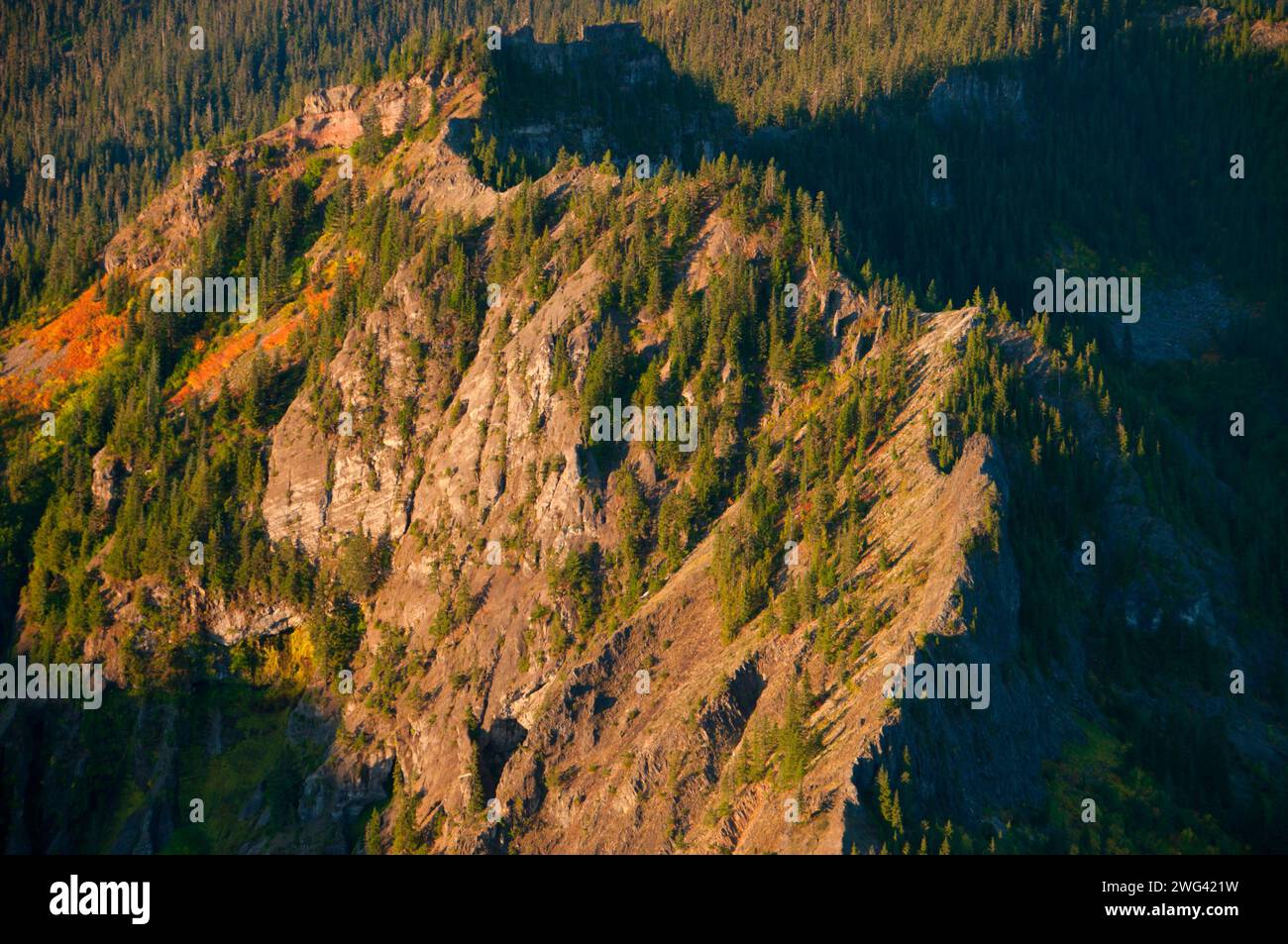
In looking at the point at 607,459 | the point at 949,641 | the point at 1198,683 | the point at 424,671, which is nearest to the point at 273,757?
the point at 424,671

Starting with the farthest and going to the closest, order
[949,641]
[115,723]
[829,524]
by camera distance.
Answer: [115,723] → [829,524] → [949,641]

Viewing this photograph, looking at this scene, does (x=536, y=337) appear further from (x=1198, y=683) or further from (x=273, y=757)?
(x=1198, y=683)

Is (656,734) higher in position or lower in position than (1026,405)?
lower

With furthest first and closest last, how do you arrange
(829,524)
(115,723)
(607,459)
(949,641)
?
(115,723), (607,459), (829,524), (949,641)

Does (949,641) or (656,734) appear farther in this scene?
(656,734)

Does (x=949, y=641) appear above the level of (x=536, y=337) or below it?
below

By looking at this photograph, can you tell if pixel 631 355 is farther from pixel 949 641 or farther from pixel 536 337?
pixel 949 641

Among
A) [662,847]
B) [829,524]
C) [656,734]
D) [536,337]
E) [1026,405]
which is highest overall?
[536,337]

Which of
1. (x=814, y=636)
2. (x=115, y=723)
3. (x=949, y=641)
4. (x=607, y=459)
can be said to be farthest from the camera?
(x=115, y=723)

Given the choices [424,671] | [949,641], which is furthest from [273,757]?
[949,641]
